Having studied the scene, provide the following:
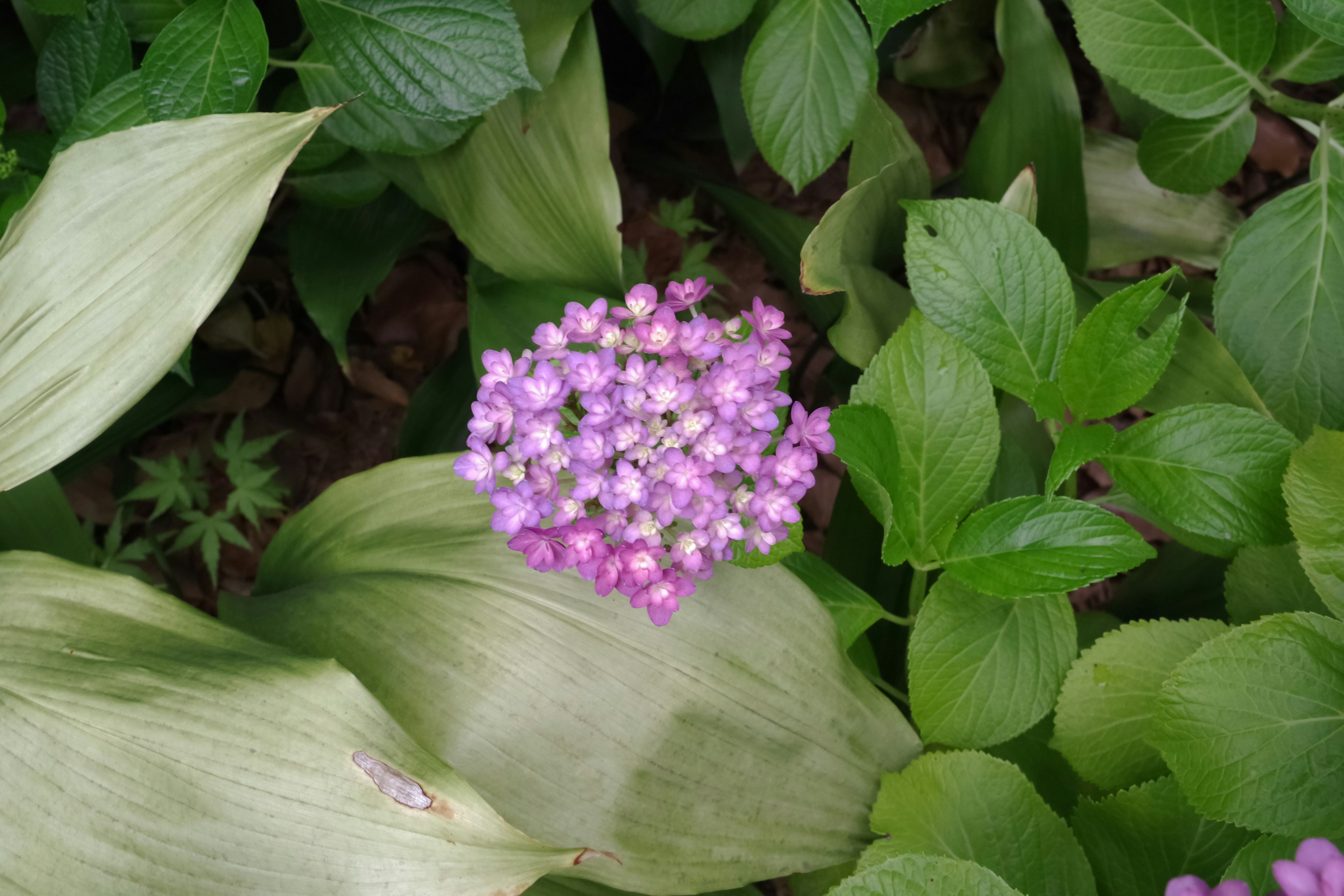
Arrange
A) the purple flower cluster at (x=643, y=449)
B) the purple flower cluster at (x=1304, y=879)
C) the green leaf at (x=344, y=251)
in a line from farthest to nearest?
1. the green leaf at (x=344, y=251)
2. the purple flower cluster at (x=643, y=449)
3. the purple flower cluster at (x=1304, y=879)

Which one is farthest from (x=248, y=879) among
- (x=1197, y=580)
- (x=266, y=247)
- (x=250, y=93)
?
(x=1197, y=580)

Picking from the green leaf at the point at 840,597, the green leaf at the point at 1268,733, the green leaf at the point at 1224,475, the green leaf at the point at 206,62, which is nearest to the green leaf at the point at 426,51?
the green leaf at the point at 206,62

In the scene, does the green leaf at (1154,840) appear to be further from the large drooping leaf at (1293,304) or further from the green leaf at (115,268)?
the green leaf at (115,268)

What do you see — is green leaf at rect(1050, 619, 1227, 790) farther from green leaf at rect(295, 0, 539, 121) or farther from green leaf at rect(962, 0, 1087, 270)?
green leaf at rect(295, 0, 539, 121)

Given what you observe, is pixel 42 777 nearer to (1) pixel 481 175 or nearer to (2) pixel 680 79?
(1) pixel 481 175

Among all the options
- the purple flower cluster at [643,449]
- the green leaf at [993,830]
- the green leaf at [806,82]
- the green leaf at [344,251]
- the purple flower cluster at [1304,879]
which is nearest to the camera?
the purple flower cluster at [1304,879]

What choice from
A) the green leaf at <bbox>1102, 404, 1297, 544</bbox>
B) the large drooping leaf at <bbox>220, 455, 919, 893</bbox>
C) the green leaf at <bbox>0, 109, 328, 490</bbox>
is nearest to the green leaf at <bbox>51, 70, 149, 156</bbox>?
the green leaf at <bbox>0, 109, 328, 490</bbox>
